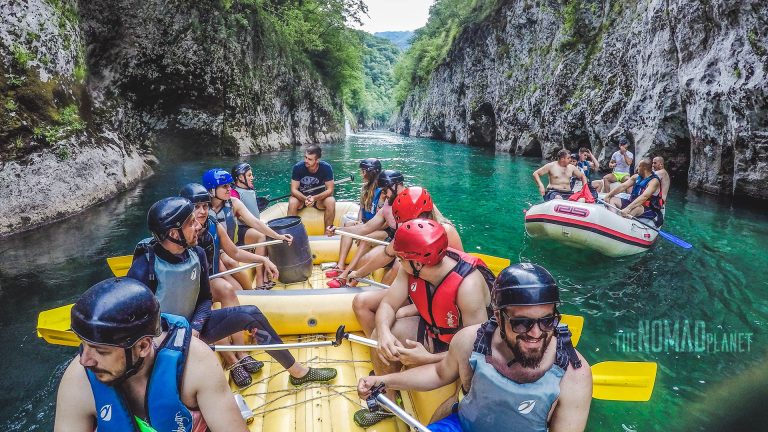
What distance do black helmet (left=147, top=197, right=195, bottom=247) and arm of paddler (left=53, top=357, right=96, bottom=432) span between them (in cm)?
103

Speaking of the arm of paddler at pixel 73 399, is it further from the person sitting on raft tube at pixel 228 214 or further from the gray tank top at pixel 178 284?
the person sitting on raft tube at pixel 228 214

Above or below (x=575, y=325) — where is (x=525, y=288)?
above

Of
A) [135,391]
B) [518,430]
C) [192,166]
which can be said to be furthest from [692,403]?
[192,166]

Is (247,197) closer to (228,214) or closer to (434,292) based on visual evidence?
(228,214)

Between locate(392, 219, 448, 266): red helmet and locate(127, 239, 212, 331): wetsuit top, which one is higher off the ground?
locate(392, 219, 448, 266): red helmet

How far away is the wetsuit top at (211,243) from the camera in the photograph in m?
3.39

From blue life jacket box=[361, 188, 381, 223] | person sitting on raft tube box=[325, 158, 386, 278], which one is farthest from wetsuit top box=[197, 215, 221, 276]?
blue life jacket box=[361, 188, 381, 223]

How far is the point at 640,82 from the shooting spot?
13.8 metres

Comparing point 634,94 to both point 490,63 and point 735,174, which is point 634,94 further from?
point 490,63

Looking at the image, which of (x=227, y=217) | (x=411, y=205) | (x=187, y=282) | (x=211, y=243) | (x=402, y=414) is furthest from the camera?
(x=227, y=217)

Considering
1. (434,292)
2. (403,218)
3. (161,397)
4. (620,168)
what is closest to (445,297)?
(434,292)

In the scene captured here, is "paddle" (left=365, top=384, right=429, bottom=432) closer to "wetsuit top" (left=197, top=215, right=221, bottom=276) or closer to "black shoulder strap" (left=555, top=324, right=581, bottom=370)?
"black shoulder strap" (left=555, top=324, right=581, bottom=370)

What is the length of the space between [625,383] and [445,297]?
48.8 inches

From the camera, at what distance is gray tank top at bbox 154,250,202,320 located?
2.58m
